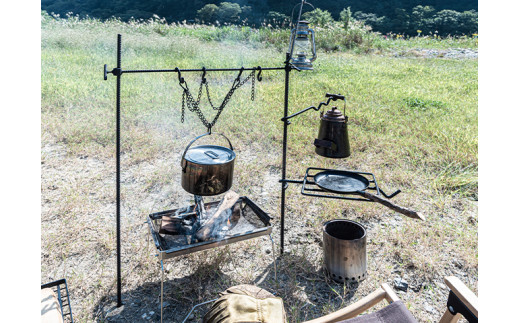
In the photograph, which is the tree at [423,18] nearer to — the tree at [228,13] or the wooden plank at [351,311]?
the tree at [228,13]

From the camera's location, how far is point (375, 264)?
3268 millimetres

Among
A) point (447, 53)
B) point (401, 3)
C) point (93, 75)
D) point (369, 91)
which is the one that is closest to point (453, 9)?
point (401, 3)

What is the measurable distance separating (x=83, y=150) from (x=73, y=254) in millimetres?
2510

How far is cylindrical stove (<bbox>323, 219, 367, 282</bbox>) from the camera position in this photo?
9.48 feet

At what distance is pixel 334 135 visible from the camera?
2.48 m

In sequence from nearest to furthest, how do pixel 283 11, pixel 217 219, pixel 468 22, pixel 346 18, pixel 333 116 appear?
pixel 333 116
pixel 217 219
pixel 346 18
pixel 468 22
pixel 283 11

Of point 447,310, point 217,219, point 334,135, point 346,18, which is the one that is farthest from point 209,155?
point 346,18

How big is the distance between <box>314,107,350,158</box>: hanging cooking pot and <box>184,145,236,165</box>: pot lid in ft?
2.19

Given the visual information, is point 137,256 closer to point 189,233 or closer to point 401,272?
point 189,233

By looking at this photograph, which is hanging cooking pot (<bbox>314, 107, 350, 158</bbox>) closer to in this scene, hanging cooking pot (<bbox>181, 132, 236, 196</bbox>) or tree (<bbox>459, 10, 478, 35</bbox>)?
hanging cooking pot (<bbox>181, 132, 236, 196</bbox>)

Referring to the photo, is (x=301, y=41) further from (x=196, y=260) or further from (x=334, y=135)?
(x=196, y=260)

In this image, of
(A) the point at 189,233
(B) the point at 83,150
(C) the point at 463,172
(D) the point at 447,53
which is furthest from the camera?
(D) the point at 447,53

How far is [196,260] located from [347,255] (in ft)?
4.26

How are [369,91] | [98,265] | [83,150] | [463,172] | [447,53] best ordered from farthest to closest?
1. [447,53]
2. [369,91]
3. [83,150]
4. [463,172]
5. [98,265]
